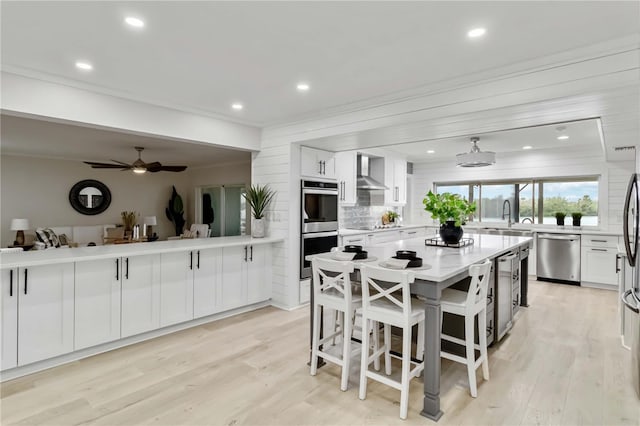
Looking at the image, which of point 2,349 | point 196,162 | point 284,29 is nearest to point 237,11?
point 284,29

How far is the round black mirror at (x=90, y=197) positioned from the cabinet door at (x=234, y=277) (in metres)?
5.68

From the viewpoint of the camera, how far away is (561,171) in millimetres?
6332

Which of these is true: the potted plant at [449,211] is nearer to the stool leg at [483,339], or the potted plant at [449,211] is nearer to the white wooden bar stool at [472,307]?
the white wooden bar stool at [472,307]

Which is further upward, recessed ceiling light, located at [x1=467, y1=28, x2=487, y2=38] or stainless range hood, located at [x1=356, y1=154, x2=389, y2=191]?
recessed ceiling light, located at [x1=467, y1=28, x2=487, y2=38]

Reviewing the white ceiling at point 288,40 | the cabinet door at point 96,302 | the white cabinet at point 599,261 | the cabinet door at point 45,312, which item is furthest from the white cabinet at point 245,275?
the white cabinet at point 599,261

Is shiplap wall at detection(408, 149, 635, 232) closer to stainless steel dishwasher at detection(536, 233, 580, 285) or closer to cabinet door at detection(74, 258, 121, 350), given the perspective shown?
stainless steel dishwasher at detection(536, 233, 580, 285)

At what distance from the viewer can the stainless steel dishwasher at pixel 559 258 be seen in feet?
19.0

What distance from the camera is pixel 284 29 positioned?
7.14 feet

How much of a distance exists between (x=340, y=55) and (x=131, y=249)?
271 cm

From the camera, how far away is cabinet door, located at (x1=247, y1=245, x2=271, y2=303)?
444 centimetres

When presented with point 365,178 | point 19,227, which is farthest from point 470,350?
point 19,227

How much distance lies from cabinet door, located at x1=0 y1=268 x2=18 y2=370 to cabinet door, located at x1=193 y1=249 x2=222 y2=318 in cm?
152

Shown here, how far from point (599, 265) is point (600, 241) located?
388 millimetres

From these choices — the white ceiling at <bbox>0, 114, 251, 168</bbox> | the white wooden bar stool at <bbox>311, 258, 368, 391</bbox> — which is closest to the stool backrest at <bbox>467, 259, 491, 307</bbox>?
the white wooden bar stool at <bbox>311, 258, 368, 391</bbox>
